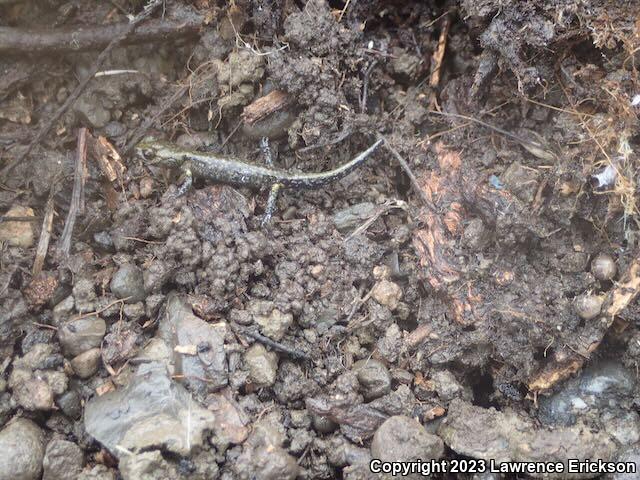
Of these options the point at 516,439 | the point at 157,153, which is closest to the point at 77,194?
the point at 157,153

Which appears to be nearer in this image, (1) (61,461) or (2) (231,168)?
(1) (61,461)

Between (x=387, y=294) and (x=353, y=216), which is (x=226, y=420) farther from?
(x=353, y=216)

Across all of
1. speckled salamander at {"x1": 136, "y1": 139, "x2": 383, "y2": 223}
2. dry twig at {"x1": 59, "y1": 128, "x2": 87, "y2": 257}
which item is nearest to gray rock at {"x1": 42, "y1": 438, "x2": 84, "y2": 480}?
dry twig at {"x1": 59, "y1": 128, "x2": 87, "y2": 257}

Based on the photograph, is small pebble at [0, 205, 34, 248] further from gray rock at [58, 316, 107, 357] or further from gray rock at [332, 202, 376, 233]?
gray rock at [332, 202, 376, 233]

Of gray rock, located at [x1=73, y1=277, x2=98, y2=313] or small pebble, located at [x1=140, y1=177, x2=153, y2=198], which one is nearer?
gray rock, located at [x1=73, y1=277, x2=98, y2=313]

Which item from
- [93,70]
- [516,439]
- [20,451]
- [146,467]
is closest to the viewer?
[146,467]
